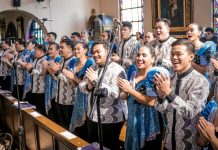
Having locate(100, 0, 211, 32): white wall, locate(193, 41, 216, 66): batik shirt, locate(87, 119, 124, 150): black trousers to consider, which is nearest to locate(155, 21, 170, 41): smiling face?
locate(193, 41, 216, 66): batik shirt

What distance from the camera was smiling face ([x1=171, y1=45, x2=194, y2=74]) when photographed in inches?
81.5

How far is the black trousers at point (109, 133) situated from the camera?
8.86 ft

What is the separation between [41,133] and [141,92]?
1.26 meters

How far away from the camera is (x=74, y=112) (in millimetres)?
3359

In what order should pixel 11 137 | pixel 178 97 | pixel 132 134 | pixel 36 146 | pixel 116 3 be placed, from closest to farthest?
pixel 178 97 → pixel 132 134 → pixel 36 146 → pixel 11 137 → pixel 116 3

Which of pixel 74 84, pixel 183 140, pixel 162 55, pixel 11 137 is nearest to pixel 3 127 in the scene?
pixel 11 137

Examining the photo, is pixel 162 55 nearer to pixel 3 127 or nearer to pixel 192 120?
pixel 192 120

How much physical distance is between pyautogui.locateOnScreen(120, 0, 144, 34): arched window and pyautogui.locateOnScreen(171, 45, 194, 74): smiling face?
301 inches

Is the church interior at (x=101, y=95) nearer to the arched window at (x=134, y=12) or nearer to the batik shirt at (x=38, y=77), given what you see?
the batik shirt at (x=38, y=77)

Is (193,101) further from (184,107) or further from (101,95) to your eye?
(101,95)

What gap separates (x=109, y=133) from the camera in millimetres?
2719

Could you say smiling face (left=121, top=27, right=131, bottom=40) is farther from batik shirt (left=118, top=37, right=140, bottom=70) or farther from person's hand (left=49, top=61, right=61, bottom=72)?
person's hand (left=49, top=61, right=61, bottom=72)

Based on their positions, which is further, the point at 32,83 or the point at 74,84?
the point at 32,83

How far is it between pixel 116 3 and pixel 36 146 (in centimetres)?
794
